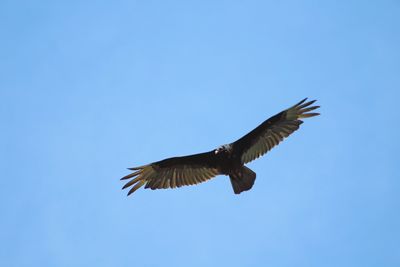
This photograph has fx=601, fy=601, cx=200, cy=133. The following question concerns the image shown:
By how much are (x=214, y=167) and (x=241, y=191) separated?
2.92ft

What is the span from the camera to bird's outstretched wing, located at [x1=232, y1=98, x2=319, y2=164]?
38.4 feet

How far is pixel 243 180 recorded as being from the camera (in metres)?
11.5

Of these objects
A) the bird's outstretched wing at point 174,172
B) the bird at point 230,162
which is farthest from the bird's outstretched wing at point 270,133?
the bird's outstretched wing at point 174,172

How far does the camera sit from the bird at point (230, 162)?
458 inches

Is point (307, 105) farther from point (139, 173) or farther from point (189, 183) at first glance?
point (139, 173)

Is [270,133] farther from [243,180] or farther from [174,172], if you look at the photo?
[174,172]

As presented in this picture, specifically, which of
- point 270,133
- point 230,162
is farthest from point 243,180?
point 270,133

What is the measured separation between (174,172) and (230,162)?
1.26 metres

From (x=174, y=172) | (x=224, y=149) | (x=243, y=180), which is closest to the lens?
(x=243, y=180)

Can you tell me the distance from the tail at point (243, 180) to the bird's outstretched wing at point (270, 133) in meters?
0.30

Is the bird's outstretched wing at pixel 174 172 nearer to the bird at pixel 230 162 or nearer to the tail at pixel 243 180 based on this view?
the bird at pixel 230 162

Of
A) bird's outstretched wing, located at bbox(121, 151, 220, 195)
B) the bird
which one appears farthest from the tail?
bird's outstretched wing, located at bbox(121, 151, 220, 195)

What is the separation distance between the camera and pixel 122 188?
11922 millimetres

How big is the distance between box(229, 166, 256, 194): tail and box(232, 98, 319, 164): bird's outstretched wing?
303mm
